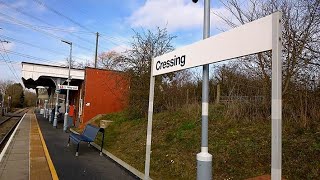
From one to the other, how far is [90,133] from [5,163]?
10.4ft

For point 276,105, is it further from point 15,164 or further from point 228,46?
point 15,164

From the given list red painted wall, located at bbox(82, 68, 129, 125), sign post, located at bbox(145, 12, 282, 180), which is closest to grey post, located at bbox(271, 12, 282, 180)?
sign post, located at bbox(145, 12, 282, 180)

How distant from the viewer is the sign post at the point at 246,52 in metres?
3.36

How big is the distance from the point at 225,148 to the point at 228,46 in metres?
3.95

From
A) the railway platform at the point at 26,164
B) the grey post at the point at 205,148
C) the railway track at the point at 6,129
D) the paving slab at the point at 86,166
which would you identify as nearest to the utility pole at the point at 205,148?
the grey post at the point at 205,148

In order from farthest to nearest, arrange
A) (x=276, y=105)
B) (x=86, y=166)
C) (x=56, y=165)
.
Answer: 1. (x=86, y=166)
2. (x=56, y=165)
3. (x=276, y=105)

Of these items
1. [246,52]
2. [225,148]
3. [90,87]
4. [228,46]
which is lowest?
[225,148]

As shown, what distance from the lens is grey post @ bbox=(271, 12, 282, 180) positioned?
331 cm

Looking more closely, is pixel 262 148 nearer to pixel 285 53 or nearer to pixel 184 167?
pixel 184 167

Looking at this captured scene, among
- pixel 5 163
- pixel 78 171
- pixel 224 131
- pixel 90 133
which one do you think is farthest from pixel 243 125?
pixel 5 163

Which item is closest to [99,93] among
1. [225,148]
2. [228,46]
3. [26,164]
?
[26,164]

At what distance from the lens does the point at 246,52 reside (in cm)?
391

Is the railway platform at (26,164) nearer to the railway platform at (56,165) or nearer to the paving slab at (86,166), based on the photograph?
the railway platform at (56,165)

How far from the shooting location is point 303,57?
7816mm
